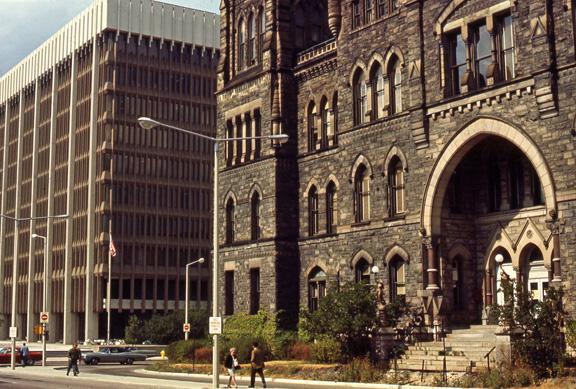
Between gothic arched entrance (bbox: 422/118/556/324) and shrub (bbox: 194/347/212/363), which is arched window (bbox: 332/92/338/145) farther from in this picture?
shrub (bbox: 194/347/212/363)

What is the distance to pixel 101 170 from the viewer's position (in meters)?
99.2

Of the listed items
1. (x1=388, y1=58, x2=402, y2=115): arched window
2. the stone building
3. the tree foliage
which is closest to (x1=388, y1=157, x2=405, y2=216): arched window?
the stone building

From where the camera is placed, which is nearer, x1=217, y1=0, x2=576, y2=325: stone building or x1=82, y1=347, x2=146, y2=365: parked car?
x1=217, y1=0, x2=576, y2=325: stone building

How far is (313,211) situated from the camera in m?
46.2

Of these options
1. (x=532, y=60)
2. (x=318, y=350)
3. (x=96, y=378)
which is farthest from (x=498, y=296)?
(x=96, y=378)

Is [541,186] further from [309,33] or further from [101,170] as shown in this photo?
[101,170]

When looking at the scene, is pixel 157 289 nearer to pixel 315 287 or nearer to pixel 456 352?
pixel 315 287

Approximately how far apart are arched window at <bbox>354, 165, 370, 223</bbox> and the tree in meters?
5.98

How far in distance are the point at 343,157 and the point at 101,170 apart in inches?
2416

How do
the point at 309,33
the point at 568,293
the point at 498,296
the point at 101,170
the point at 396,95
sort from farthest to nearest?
the point at 101,170 < the point at 309,33 < the point at 396,95 < the point at 498,296 < the point at 568,293

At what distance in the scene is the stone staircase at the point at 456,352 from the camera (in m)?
31.5

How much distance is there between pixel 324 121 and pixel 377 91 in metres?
5.61

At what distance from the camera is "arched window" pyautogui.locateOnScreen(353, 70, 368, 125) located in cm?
4203

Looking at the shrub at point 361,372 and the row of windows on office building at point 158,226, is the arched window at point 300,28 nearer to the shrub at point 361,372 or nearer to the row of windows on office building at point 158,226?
the shrub at point 361,372
